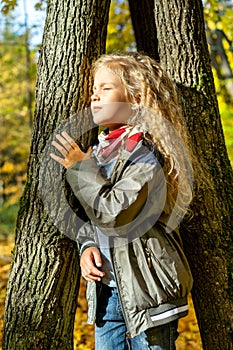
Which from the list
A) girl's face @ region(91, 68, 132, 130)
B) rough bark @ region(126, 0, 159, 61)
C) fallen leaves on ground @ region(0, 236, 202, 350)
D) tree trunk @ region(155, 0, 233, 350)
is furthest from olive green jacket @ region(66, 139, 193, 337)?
fallen leaves on ground @ region(0, 236, 202, 350)

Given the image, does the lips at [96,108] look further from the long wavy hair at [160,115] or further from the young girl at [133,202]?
the long wavy hair at [160,115]

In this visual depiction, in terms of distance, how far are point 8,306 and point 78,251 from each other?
53 centimetres

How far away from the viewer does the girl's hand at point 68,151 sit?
2.33 metres

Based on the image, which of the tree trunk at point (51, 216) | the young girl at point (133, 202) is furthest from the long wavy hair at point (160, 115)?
the tree trunk at point (51, 216)

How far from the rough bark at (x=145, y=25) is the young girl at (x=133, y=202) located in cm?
106

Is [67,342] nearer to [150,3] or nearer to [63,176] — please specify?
[63,176]

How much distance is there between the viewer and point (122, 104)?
228cm

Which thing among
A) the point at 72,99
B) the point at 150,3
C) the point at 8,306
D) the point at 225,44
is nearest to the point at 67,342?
the point at 8,306

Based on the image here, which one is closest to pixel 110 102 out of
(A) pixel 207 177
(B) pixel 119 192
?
(B) pixel 119 192

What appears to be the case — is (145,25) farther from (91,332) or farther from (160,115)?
(91,332)

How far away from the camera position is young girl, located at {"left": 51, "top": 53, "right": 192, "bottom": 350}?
2057 mm

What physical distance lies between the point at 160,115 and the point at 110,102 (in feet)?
0.87

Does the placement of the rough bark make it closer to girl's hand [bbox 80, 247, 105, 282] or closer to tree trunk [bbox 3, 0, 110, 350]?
tree trunk [bbox 3, 0, 110, 350]

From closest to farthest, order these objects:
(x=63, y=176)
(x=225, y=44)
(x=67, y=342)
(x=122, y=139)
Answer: (x=122, y=139) < (x=63, y=176) < (x=67, y=342) < (x=225, y=44)
